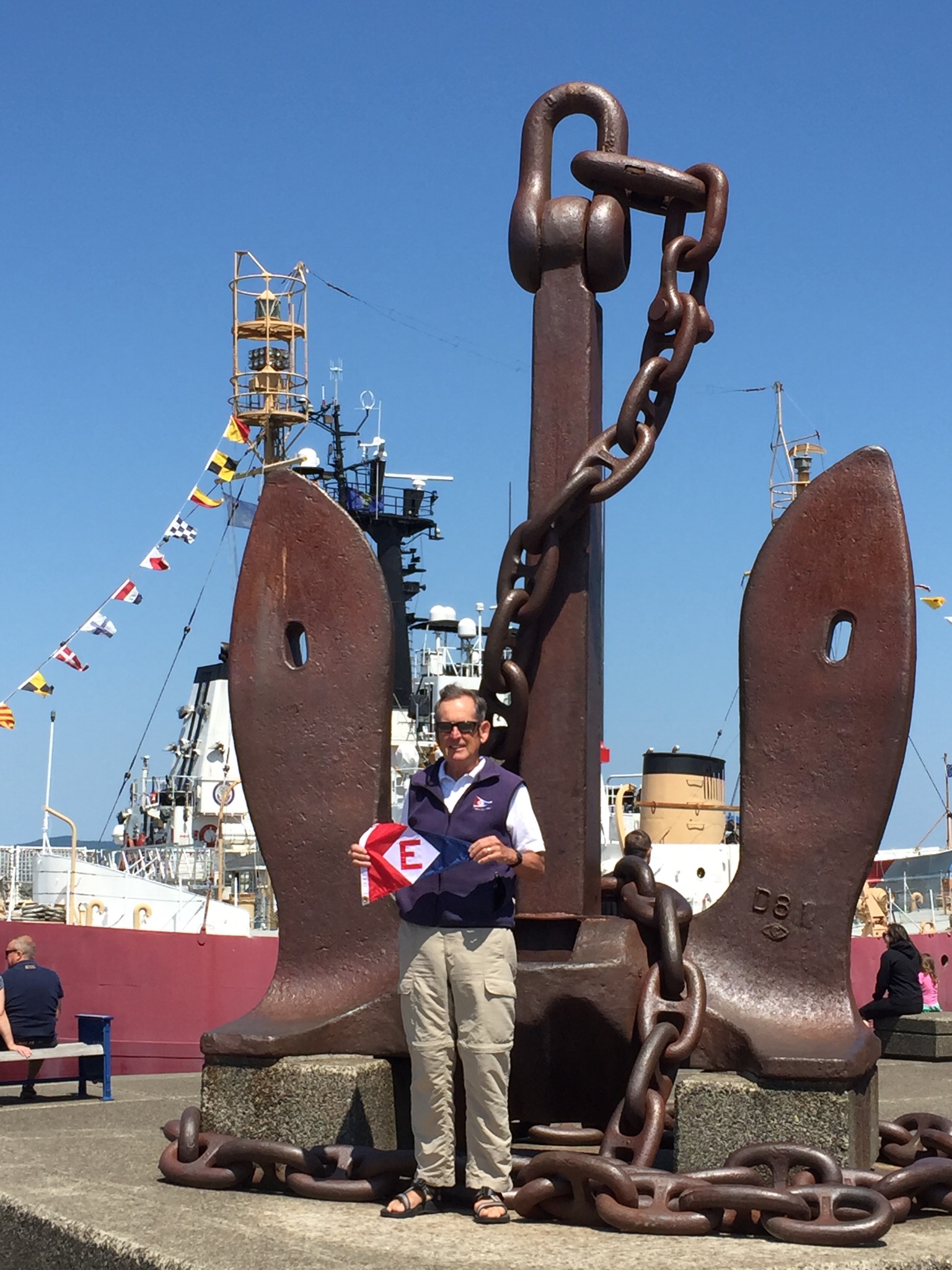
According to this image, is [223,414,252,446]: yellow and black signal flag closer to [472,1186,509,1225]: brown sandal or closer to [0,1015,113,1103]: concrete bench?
[0,1015,113,1103]: concrete bench

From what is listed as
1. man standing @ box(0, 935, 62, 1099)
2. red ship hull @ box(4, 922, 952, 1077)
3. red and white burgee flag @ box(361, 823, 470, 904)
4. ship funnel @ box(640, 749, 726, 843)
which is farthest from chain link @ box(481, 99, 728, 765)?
ship funnel @ box(640, 749, 726, 843)

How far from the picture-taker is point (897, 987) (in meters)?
9.06

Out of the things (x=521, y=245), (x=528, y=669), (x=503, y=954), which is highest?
(x=521, y=245)

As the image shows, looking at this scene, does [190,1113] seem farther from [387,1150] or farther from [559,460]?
[559,460]

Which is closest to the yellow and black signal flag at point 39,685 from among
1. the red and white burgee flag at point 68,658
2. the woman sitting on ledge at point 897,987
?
the red and white burgee flag at point 68,658

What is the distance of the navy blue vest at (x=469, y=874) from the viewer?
3482 millimetres

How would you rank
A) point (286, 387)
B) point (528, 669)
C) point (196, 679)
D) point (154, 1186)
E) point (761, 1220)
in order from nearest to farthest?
point (761, 1220) < point (154, 1186) < point (528, 669) < point (286, 387) < point (196, 679)

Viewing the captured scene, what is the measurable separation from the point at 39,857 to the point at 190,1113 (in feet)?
44.3

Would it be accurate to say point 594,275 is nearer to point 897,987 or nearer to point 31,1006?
point 31,1006

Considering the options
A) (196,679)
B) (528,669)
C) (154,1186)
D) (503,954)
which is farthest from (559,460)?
(196,679)

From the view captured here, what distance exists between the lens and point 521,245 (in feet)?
14.7

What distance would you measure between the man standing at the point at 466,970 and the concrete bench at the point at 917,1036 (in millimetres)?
5976

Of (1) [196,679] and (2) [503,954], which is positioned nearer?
(2) [503,954]

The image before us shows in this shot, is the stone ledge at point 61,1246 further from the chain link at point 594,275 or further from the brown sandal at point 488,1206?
the chain link at point 594,275
